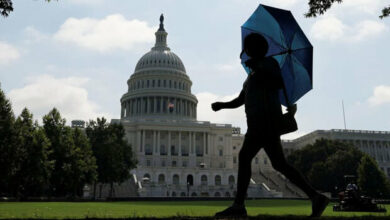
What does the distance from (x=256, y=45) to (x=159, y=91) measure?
11408cm

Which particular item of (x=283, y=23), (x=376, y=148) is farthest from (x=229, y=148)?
(x=283, y=23)

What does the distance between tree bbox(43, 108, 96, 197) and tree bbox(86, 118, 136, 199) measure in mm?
5442

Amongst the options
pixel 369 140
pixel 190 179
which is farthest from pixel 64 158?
pixel 369 140

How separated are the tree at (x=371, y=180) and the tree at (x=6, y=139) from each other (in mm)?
54847

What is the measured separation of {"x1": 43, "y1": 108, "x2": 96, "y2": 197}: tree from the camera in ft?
162

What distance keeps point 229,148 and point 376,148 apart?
177 ft

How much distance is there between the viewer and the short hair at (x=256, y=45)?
9.63 m

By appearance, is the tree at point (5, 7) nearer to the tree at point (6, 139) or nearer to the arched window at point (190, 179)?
the tree at point (6, 139)

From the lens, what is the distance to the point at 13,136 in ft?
125

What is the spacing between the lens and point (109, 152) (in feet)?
195

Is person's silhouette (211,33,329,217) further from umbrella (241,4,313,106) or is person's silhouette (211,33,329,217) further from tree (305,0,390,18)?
tree (305,0,390,18)

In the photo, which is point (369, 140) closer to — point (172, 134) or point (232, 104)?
point (172, 134)

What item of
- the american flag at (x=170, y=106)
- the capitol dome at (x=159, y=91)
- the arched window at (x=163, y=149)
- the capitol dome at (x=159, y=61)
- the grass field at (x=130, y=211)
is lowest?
the grass field at (x=130, y=211)

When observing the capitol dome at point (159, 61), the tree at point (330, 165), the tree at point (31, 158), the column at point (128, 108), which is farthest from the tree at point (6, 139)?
the capitol dome at point (159, 61)
